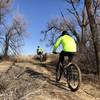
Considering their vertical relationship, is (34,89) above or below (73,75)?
below

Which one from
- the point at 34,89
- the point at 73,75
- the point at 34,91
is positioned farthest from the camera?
the point at 73,75

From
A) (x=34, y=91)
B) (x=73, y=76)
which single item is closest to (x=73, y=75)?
(x=73, y=76)

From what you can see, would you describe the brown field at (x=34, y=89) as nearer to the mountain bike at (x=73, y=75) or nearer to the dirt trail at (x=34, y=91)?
the dirt trail at (x=34, y=91)

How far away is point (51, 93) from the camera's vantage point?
33.3 ft

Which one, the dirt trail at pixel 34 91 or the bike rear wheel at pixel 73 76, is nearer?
the dirt trail at pixel 34 91

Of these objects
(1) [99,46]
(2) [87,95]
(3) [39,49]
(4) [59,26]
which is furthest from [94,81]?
(4) [59,26]

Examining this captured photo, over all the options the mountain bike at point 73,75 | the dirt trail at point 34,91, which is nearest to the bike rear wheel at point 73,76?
the mountain bike at point 73,75

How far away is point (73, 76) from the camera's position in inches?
457

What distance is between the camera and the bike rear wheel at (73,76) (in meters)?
11.3

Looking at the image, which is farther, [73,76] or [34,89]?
[73,76]

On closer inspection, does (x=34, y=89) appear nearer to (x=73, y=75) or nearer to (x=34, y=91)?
(x=34, y=91)

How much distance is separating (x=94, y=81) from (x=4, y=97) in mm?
7680

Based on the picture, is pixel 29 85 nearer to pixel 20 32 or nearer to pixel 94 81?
pixel 94 81

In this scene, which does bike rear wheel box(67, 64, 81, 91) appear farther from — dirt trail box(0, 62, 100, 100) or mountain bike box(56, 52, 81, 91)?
dirt trail box(0, 62, 100, 100)
